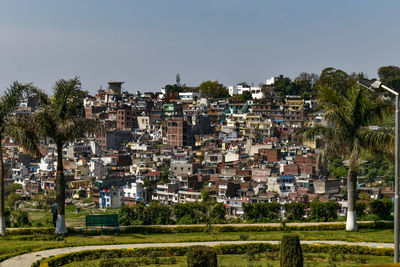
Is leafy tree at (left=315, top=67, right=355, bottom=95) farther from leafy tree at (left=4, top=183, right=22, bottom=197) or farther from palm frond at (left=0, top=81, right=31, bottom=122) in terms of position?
palm frond at (left=0, top=81, right=31, bottom=122)

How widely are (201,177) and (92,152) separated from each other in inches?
864

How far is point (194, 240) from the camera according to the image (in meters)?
12.4

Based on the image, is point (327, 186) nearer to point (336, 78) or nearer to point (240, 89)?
point (336, 78)

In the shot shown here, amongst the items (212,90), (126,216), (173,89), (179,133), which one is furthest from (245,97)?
(126,216)

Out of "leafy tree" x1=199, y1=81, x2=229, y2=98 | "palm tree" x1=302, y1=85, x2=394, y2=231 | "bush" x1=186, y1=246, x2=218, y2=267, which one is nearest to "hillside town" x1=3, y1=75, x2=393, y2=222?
"leafy tree" x1=199, y1=81, x2=229, y2=98

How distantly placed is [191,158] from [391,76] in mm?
32223

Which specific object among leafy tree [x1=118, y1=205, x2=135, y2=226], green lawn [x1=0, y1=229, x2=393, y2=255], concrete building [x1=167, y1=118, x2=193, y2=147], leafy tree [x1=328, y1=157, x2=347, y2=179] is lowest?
green lawn [x1=0, y1=229, x2=393, y2=255]

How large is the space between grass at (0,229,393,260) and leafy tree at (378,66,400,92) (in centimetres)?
6254

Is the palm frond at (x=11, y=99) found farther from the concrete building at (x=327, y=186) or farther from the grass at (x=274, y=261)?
the concrete building at (x=327, y=186)

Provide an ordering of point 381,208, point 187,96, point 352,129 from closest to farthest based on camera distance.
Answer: point 352,129 → point 381,208 → point 187,96

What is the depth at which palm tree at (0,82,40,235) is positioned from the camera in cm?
1295

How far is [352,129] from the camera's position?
1360 cm

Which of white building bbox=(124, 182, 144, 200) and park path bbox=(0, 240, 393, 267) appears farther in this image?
white building bbox=(124, 182, 144, 200)

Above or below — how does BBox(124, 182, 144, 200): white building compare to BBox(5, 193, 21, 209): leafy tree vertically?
above
